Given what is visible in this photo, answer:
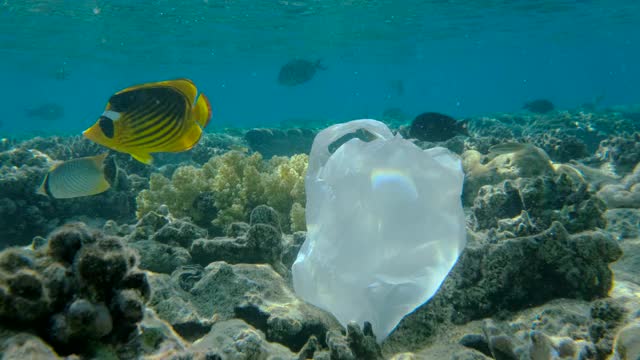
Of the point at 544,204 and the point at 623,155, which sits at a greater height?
→ the point at 544,204

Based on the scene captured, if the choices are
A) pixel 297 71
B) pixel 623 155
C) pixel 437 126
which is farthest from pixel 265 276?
pixel 297 71

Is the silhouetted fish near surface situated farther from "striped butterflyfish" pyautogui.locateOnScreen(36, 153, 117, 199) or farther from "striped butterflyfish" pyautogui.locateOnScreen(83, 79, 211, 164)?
"striped butterflyfish" pyautogui.locateOnScreen(83, 79, 211, 164)

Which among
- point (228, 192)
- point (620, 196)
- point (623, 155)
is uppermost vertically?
point (228, 192)

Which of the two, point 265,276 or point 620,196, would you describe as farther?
point 620,196

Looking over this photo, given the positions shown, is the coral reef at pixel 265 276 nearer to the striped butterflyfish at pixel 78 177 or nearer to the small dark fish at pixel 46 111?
the striped butterflyfish at pixel 78 177

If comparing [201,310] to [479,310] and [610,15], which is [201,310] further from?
[610,15]

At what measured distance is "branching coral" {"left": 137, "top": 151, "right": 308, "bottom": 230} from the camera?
502 cm

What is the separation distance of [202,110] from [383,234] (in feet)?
5.21

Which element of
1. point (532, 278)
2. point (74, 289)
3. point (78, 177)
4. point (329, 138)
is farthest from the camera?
point (78, 177)

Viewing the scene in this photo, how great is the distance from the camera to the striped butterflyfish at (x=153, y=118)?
2.77 m

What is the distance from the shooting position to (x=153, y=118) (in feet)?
9.38

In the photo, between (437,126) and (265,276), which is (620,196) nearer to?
(437,126)

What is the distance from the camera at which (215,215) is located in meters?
5.20

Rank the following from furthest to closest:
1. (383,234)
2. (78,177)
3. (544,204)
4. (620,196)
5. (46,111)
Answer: (46,111) → (620,196) → (78,177) → (544,204) → (383,234)
